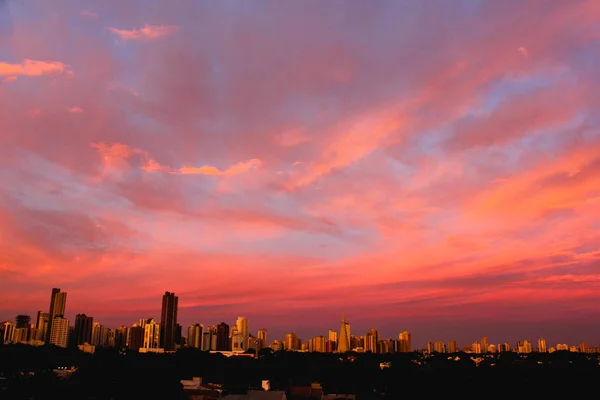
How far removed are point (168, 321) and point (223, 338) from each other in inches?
814

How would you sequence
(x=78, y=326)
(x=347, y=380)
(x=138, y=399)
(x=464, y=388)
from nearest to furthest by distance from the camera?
(x=138, y=399) → (x=464, y=388) → (x=347, y=380) → (x=78, y=326)

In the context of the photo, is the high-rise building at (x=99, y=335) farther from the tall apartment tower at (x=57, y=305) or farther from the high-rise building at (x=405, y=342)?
the high-rise building at (x=405, y=342)

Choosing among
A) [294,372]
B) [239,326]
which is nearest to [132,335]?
[239,326]

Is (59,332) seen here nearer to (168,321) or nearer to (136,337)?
(136,337)

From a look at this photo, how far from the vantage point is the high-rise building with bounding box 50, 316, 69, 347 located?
5059 inches

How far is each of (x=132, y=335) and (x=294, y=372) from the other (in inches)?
3290

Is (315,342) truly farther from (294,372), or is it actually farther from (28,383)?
(28,383)

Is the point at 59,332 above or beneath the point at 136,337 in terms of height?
above

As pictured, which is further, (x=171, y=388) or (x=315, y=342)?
(x=315, y=342)

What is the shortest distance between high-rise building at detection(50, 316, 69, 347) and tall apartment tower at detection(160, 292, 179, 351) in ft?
81.1

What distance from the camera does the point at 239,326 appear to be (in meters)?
164

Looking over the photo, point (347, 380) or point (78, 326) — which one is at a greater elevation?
point (78, 326)

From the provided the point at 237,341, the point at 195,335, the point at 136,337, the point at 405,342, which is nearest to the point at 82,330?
the point at 136,337

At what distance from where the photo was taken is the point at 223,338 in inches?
6053
